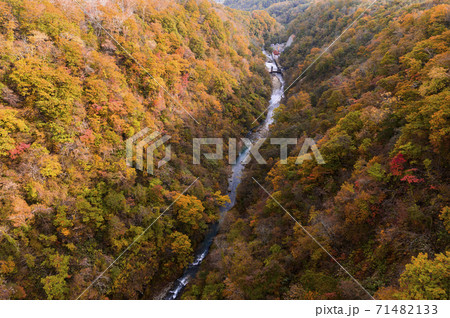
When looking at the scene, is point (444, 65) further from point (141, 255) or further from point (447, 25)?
point (141, 255)

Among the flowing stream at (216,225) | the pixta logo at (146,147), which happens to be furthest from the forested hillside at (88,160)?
the flowing stream at (216,225)

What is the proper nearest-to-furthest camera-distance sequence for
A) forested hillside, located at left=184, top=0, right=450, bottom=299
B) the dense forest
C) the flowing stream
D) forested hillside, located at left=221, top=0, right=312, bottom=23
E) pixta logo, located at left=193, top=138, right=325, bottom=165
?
forested hillside, located at left=184, top=0, right=450, bottom=299, the dense forest, pixta logo, located at left=193, top=138, right=325, bottom=165, the flowing stream, forested hillside, located at left=221, top=0, right=312, bottom=23

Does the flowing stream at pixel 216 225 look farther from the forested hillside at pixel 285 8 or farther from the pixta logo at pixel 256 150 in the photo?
the forested hillside at pixel 285 8

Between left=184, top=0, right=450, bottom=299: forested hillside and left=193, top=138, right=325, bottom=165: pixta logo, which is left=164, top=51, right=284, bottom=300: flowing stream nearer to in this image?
left=193, top=138, right=325, bottom=165: pixta logo

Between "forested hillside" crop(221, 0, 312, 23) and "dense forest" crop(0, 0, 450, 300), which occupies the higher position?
"forested hillside" crop(221, 0, 312, 23)

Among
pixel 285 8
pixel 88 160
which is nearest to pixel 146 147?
pixel 88 160

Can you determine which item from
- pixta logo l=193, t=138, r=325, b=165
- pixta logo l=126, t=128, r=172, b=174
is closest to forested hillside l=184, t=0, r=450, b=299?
pixta logo l=193, t=138, r=325, b=165
